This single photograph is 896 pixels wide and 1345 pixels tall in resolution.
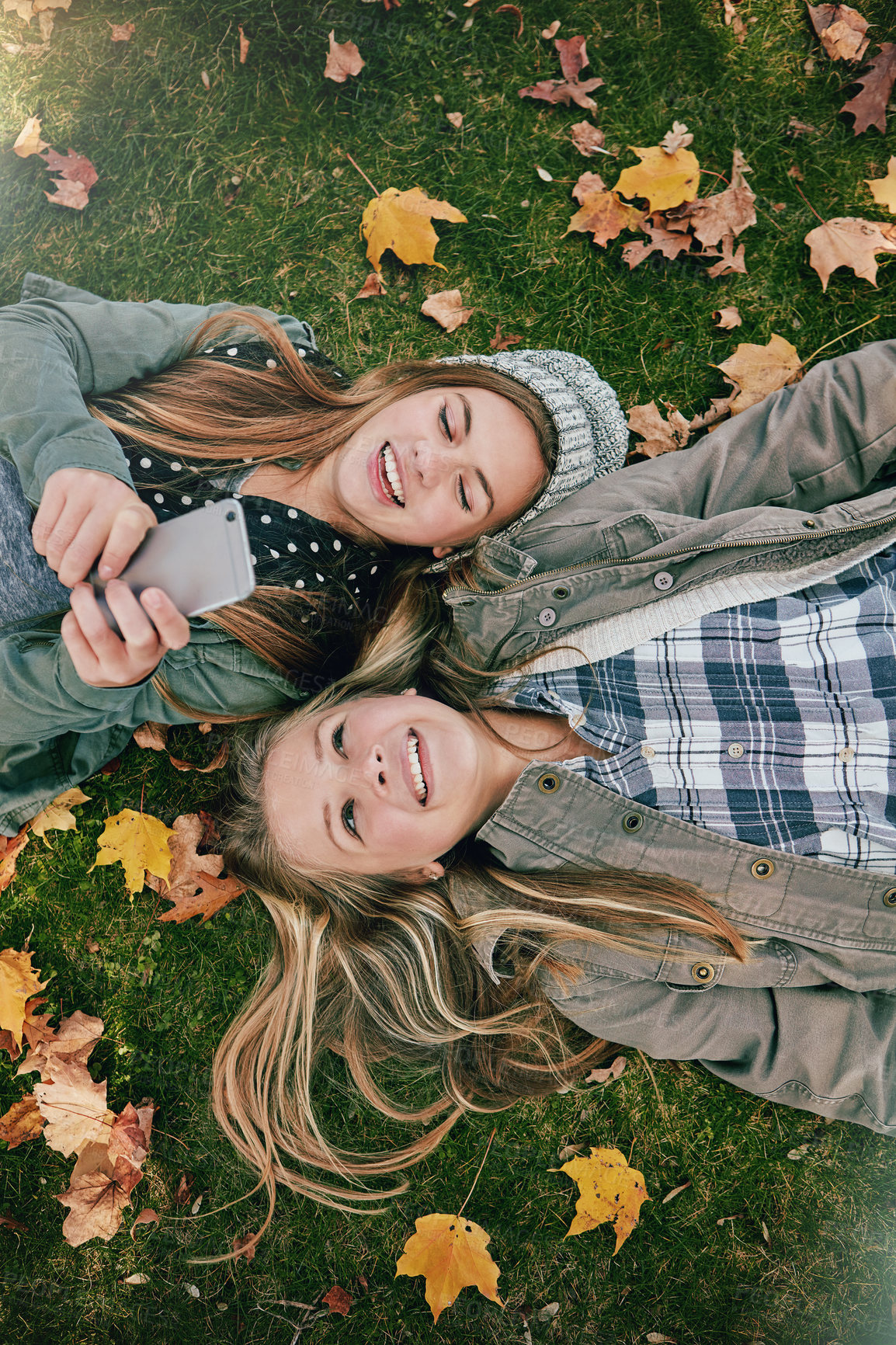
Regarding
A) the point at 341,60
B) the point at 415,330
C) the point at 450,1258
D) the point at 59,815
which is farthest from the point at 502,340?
the point at 450,1258

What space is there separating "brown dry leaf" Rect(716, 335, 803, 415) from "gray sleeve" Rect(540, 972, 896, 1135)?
241 centimetres

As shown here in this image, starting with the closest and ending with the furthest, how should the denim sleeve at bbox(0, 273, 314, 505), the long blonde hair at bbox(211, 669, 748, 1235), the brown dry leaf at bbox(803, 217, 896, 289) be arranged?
1. the denim sleeve at bbox(0, 273, 314, 505)
2. the long blonde hair at bbox(211, 669, 748, 1235)
3. the brown dry leaf at bbox(803, 217, 896, 289)

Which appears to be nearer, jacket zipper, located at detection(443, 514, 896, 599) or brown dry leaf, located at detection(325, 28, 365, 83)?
jacket zipper, located at detection(443, 514, 896, 599)

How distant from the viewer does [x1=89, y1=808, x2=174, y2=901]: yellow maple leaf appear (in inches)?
135

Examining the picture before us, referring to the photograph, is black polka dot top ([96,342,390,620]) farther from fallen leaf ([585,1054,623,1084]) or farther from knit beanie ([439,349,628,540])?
fallen leaf ([585,1054,623,1084])

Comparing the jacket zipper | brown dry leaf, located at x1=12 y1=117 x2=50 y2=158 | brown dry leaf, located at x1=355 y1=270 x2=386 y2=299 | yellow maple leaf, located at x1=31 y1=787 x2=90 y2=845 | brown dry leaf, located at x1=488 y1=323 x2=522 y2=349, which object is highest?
brown dry leaf, located at x1=12 y1=117 x2=50 y2=158

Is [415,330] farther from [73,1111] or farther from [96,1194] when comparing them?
[96,1194]

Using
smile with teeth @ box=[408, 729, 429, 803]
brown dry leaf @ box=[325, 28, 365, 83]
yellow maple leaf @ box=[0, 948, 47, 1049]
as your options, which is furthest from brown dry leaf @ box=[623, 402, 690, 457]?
yellow maple leaf @ box=[0, 948, 47, 1049]

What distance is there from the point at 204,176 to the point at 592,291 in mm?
1822

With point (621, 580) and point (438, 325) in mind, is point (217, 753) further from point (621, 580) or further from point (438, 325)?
→ point (438, 325)

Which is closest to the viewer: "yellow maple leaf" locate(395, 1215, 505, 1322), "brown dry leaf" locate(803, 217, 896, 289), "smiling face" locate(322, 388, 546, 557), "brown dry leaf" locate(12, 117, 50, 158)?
"smiling face" locate(322, 388, 546, 557)

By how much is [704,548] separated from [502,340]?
1479mm

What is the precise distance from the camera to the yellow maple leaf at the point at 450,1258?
3.25 metres

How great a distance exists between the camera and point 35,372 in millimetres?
2670
